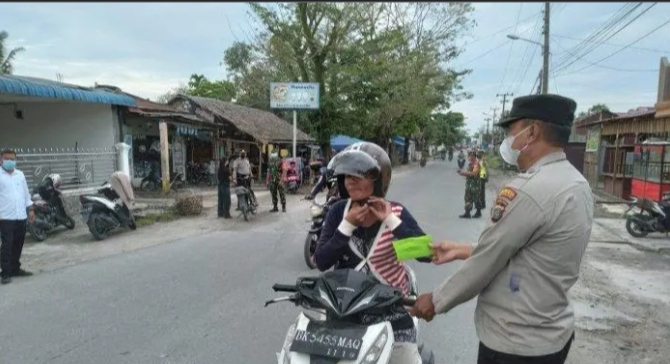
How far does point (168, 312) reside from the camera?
5.16m

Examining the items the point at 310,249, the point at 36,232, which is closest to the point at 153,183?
the point at 36,232

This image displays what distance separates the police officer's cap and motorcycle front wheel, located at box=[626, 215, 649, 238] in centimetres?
984

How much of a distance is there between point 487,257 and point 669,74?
11.6 metres

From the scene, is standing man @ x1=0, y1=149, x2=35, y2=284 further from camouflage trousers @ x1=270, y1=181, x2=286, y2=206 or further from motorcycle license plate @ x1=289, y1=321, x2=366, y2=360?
camouflage trousers @ x1=270, y1=181, x2=286, y2=206

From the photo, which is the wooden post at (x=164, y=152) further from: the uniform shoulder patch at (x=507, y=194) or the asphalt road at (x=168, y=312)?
the uniform shoulder patch at (x=507, y=194)

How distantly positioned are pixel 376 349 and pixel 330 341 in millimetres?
186

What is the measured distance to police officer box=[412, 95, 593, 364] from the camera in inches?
70.3

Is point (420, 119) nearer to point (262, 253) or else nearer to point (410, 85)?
point (410, 85)

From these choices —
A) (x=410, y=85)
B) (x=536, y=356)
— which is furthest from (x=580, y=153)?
(x=536, y=356)

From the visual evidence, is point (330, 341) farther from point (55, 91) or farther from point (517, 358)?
point (55, 91)

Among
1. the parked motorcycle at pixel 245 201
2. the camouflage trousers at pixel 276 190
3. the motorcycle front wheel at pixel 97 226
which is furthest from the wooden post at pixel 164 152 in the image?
the motorcycle front wheel at pixel 97 226

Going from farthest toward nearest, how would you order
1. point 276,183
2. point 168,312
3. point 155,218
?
1. point 276,183
2. point 155,218
3. point 168,312

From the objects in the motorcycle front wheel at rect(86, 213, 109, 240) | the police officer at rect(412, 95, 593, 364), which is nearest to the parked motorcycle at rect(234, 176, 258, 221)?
the motorcycle front wheel at rect(86, 213, 109, 240)

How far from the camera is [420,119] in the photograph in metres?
46.9
